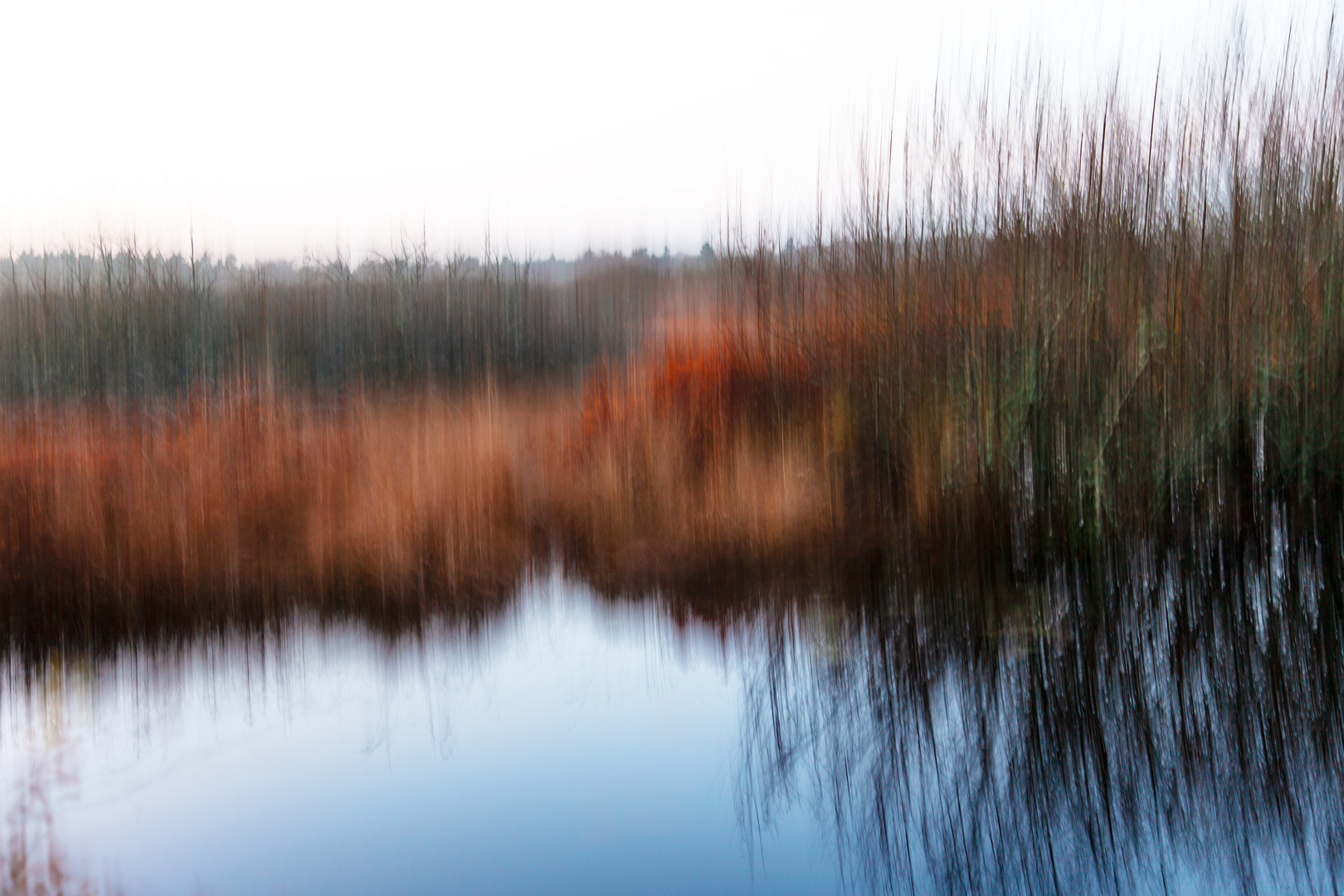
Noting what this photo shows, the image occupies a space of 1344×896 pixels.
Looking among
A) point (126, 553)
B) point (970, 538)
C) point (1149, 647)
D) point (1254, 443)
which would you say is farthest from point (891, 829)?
point (126, 553)

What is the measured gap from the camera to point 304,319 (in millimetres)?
10414

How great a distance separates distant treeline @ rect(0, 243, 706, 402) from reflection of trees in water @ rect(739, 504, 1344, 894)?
441cm

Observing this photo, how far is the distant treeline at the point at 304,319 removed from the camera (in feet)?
26.5

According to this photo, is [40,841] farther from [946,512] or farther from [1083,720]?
[946,512]

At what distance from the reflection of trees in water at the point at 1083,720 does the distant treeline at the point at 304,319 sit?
14.5 feet

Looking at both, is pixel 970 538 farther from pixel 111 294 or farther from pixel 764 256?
pixel 111 294

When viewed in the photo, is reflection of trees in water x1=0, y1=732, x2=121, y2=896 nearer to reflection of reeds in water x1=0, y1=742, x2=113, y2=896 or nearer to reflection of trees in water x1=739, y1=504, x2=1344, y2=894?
reflection of reeds in water x1=0, y1=742, x2=113, y2=896

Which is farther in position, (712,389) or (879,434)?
(712,389)

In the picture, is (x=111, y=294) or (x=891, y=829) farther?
(x=111, y=294)

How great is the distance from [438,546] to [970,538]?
8.89 feet

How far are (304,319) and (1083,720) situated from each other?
9.65 m

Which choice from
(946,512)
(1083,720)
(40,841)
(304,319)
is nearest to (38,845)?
(40,841)

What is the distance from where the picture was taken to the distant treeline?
8086 millimetres

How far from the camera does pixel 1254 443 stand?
4543mm
